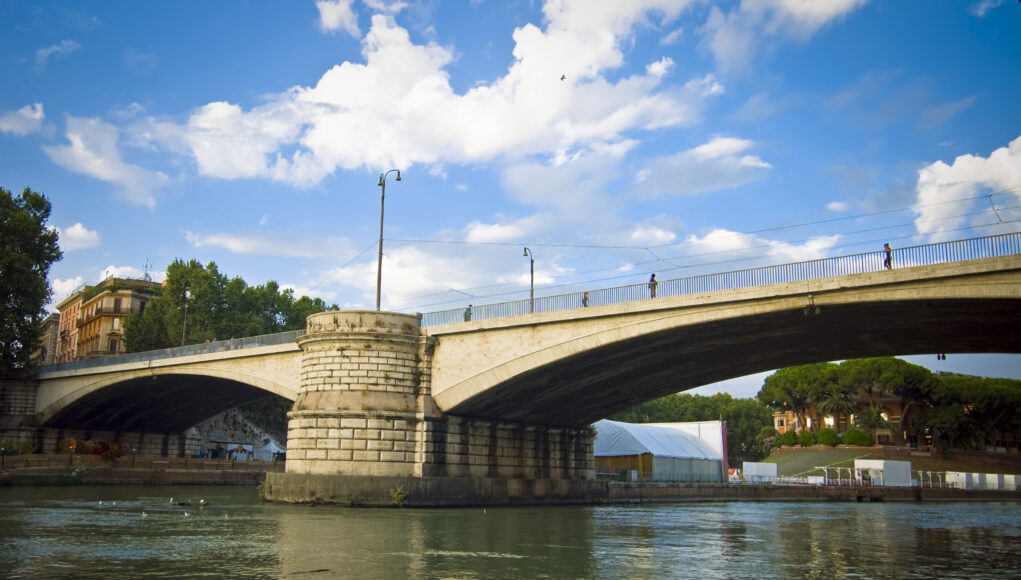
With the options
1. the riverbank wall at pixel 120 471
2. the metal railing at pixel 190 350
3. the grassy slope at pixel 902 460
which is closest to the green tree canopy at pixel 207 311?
the metal railing at pixel 190 350

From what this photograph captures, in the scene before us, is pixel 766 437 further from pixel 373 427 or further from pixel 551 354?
pixel 373 427

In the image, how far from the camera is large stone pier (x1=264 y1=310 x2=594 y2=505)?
35000mm

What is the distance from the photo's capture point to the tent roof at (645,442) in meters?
62.8

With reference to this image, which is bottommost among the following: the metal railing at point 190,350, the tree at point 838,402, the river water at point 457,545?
the river water at point 457,545

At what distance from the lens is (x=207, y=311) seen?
3113 inches

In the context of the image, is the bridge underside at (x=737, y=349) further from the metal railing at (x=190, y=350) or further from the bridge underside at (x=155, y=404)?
the bridge underside at (x=155, y=404)

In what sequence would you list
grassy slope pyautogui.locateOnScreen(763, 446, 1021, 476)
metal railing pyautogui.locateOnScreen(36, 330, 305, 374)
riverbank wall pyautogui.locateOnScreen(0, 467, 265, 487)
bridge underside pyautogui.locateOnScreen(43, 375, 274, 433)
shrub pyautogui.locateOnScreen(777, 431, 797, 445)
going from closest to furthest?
metal railing pyautogui.locateOnScreen(36, 330, 305, 374) → riverbank wall pyautogui.locateOnScreen(0, 467, 265, 487) → bridge underside pyautogui.locateOnScreen(43, 375, 274, 433) → grassy slope pyautogui.locateOnScreen(763, 446, 1021, 476) → shrub pyautogui.locateOnScreen(777, 431, 797, 445)

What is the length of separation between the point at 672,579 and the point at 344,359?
2446 cm

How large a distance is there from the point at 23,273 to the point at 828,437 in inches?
3133

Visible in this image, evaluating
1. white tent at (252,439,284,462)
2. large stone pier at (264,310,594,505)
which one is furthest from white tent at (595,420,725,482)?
white tent at (252,439,284,462)

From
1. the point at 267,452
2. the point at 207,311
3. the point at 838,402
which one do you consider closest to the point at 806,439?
the point at 838,402

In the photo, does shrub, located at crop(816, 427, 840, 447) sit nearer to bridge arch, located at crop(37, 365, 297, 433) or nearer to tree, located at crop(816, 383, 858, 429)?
tree, located at crop(816, 383, 858, 429)

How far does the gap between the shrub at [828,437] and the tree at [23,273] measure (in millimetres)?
77785

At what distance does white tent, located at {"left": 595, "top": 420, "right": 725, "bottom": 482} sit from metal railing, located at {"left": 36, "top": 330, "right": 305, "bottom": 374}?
1024 inches
